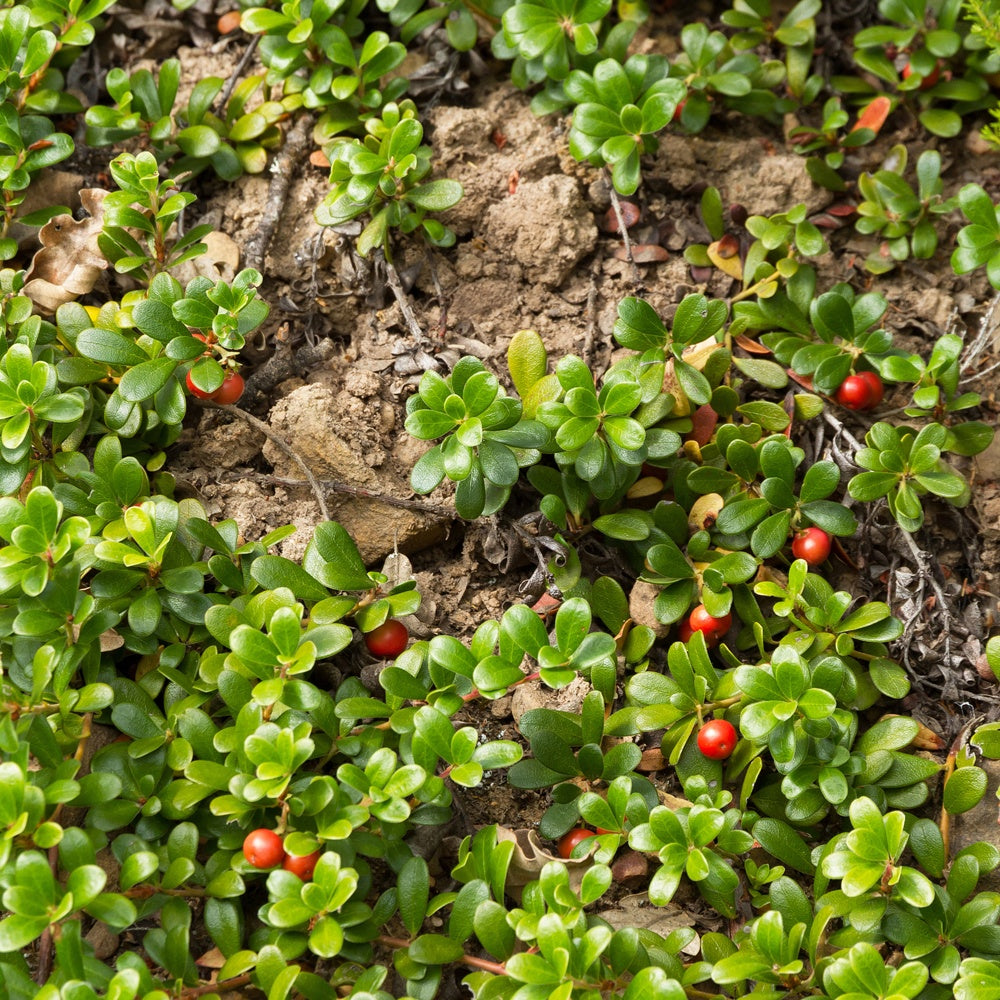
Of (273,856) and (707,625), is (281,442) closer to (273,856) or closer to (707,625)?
(273,856)

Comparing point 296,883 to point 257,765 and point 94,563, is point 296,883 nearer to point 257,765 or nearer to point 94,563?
point 257,765

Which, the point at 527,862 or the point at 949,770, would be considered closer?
the point at 527,862

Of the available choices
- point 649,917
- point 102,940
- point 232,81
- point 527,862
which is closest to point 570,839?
point 527,862

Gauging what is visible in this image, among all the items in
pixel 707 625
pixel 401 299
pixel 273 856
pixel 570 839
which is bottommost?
pixel 570 839

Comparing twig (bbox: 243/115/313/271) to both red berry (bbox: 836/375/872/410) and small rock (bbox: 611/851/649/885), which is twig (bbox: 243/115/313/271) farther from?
small rock (bbox: 611/851/649/885)

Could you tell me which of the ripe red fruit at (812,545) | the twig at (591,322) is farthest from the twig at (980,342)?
the twig at (591,322)

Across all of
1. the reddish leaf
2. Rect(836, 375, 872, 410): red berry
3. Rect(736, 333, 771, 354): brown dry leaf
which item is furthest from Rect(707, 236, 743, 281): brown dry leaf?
the reddish leaf
